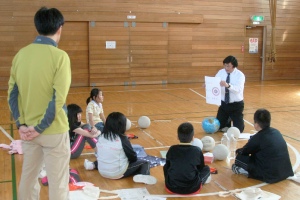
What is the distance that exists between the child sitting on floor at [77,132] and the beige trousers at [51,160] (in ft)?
7.73

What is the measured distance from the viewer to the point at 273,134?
4500 mm

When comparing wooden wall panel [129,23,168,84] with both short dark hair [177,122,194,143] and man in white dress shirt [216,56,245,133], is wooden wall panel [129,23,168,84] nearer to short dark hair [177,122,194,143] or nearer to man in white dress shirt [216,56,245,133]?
man in white dress shirt [216,56,245,133]

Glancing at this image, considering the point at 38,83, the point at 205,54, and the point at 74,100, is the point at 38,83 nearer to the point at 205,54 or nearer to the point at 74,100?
the point at 74,100

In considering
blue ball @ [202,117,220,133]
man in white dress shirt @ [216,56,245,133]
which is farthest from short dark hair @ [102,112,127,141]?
man in white dress shirt @ [216,56,245,133]

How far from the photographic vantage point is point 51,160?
2721mm

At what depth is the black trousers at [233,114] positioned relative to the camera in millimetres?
6898

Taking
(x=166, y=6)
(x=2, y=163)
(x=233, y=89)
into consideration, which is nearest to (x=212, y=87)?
(x=233, y=89)

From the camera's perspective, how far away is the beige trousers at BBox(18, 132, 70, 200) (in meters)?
2.70

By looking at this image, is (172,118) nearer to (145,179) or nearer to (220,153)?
(220,153)

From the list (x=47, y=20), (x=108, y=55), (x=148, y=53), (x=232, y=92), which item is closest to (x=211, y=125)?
(x=232, y=92)

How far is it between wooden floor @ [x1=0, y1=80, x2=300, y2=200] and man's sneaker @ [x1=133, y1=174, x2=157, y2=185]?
6 cm

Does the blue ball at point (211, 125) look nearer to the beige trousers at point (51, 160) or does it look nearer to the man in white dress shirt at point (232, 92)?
the man in white dress shirt at point (232, 92)

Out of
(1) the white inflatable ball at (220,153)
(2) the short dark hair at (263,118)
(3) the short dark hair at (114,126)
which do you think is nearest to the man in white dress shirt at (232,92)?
(1) the white inflatable ball at (220,153)

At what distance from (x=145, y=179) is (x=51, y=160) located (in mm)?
1921
